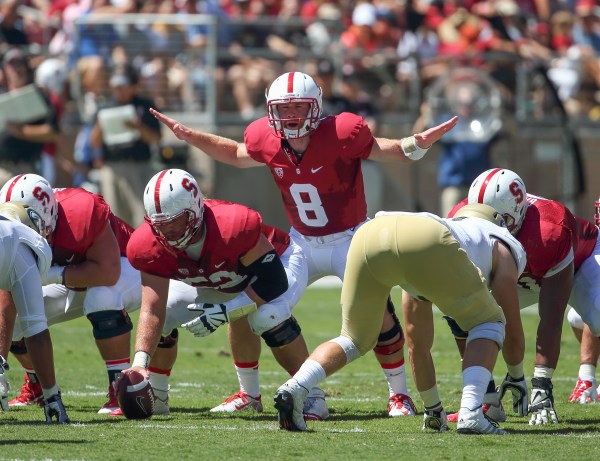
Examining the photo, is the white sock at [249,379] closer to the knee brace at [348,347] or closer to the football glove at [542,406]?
the knee brace at [348,347]

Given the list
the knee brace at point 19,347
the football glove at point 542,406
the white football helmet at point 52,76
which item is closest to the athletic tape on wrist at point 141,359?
the knee brace at point 19,347

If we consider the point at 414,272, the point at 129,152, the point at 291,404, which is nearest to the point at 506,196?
the point at 414,272

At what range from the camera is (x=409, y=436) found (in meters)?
5.65

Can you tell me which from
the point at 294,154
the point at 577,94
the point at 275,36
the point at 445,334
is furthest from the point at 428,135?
the point at 577,94

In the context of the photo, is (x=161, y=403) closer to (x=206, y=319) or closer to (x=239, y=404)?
(x=239, y=404)

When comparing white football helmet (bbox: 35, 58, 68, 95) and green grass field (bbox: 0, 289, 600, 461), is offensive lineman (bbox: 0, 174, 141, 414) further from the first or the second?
white football helmet (bbox: 35, 58, 68, 95)

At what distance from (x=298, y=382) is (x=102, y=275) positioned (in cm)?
166

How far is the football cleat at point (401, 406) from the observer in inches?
263

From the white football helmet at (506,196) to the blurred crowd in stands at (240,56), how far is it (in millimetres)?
6641

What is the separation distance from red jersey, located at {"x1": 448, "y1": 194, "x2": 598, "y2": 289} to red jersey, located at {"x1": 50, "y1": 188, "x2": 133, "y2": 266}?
1933mm

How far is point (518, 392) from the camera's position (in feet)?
21.0

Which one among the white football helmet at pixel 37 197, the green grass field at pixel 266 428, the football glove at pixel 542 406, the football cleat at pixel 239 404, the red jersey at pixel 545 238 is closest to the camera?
the green grass field at pixel 266 428

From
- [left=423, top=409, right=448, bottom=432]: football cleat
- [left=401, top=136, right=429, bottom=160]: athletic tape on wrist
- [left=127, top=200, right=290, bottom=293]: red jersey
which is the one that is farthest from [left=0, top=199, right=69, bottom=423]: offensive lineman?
[left=401, top=136, right=429, bottom=160]: athletic tape on wrist

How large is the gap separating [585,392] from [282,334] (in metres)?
1.99
